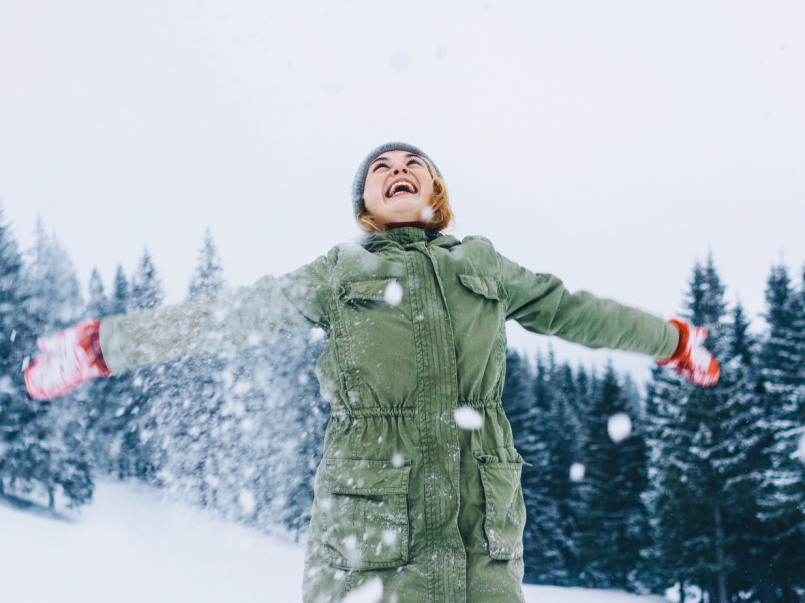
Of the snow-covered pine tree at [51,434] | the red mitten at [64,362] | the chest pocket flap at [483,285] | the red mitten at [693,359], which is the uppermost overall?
the chest pocket flap at [483,285]

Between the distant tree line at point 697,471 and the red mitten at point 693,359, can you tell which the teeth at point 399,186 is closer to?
the red mitten at point 693,359

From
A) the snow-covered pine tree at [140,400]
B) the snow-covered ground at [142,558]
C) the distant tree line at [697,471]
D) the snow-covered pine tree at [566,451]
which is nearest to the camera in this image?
the snow-covered ground at [142,558]

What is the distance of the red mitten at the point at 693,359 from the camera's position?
2.23 m

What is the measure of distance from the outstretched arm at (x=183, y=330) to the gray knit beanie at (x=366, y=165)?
89 cm

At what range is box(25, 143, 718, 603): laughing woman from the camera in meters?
1.58

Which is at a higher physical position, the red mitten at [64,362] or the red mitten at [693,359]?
the red mitten at [693,359]

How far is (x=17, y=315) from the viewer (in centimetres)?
1556

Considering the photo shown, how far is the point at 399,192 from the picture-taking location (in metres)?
2.32

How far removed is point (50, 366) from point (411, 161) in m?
1.63

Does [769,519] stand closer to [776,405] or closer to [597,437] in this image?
[776,405]

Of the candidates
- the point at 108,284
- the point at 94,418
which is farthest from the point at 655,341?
the point at 108,284

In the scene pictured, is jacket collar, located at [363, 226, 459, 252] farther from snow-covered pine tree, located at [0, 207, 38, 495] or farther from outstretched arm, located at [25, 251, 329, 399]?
snow-covered pine tree, located at [0, 207, 38, 495]

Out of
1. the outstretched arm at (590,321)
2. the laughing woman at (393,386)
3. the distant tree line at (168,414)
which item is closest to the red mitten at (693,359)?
the outstretched arm at (590,321)

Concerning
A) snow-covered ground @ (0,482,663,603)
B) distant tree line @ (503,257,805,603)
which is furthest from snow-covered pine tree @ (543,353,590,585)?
snow-covered ground @ (0,482,663,603)
